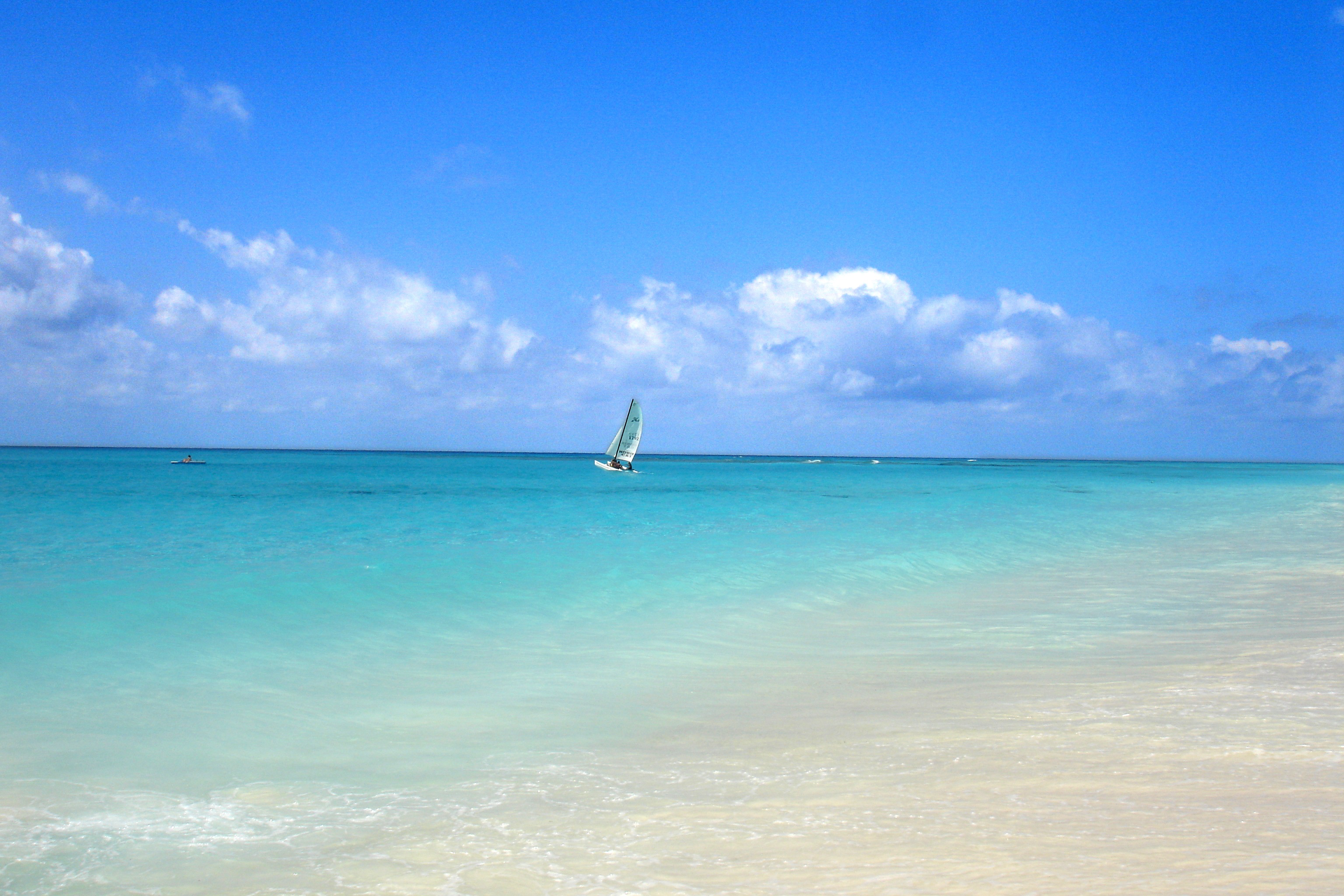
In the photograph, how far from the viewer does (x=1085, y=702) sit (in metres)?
6.52

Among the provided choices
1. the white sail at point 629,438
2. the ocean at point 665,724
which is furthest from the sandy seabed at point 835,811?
the white sail at point 629,438

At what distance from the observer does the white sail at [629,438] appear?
60594 millimetres

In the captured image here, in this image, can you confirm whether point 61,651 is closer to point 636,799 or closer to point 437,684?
point 437,684

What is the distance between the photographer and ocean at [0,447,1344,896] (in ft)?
12.9

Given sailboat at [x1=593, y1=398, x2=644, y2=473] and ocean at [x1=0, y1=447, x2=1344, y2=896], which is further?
sailboat at [x1=593, y1=398, x2=644, y2=473]

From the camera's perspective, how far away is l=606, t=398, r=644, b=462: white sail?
6059cm

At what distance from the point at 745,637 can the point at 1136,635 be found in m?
4.47

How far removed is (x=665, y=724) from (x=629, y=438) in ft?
189

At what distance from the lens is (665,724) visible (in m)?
6.60

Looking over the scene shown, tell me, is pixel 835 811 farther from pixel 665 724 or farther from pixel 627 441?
pixel 627 441

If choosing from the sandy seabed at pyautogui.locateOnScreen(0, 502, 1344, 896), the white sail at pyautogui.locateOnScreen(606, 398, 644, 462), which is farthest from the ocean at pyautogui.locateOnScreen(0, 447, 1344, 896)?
the white sail at pyautogui.locateOnScreen(606, 398, 644, 462)

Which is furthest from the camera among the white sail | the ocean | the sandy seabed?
the white sail

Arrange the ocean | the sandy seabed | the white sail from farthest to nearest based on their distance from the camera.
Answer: the white sail
the ocean
the sandy seabed

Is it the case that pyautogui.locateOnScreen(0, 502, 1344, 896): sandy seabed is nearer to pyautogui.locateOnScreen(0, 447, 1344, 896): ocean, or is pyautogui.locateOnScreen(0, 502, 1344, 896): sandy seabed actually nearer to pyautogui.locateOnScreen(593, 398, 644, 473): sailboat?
pyautogui.locateOnScreen(0, 447, 1344, 896): ocean
